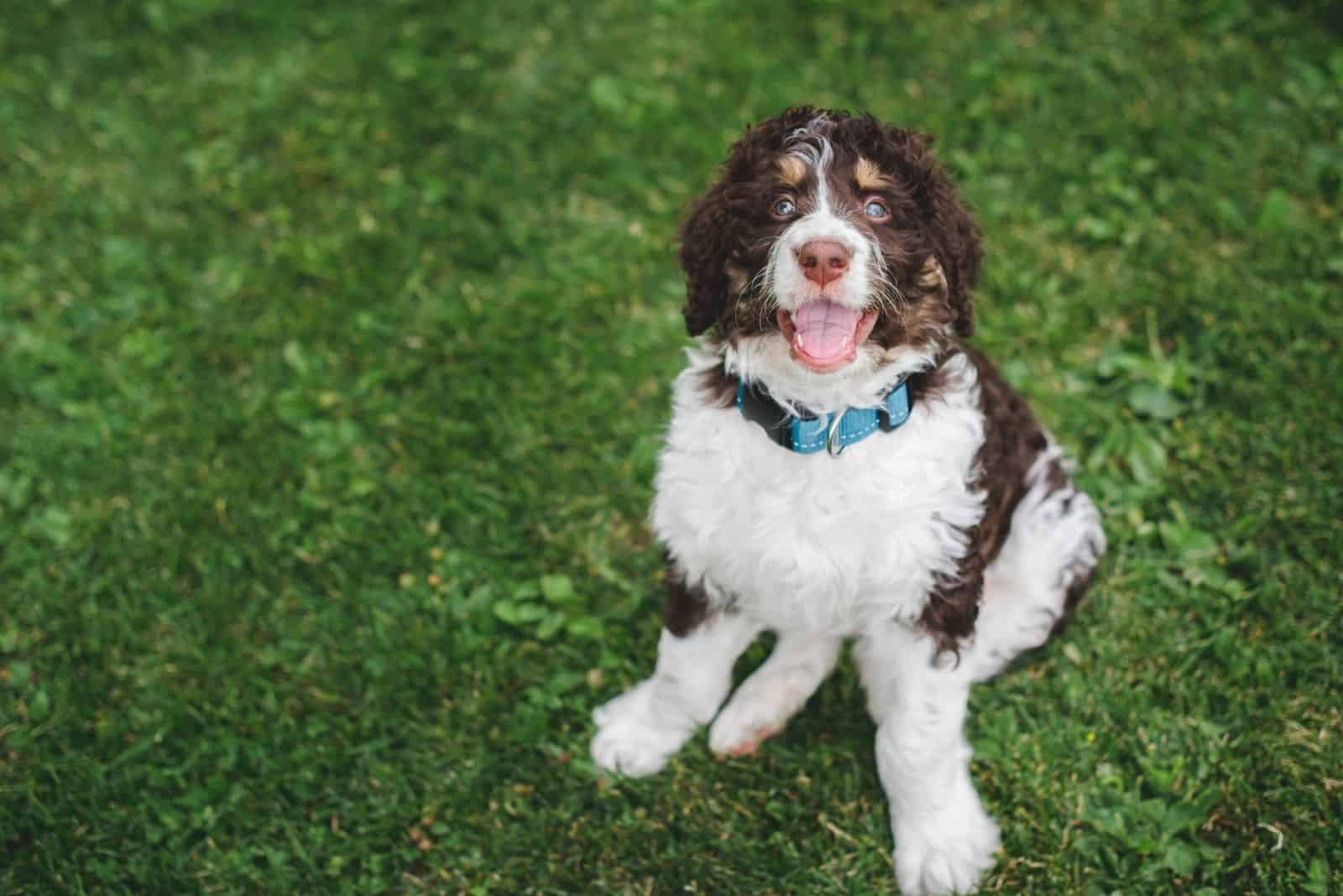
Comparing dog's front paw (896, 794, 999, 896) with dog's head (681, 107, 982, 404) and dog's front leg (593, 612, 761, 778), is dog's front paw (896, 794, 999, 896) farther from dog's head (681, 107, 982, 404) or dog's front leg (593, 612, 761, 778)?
dog's head (681, 107, 982, 404)

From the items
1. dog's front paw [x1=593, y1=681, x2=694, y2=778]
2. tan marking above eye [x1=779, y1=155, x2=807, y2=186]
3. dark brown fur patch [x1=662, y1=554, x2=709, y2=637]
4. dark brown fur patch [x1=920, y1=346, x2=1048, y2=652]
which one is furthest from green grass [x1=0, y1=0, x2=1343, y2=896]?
tan marking above eye [x1=779, y1=155, x2=807, y2=186]

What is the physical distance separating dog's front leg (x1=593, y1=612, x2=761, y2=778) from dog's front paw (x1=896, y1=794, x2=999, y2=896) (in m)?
0.64

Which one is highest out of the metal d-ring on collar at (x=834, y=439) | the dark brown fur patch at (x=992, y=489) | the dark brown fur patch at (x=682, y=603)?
the metal d-ring on collar at (x=834, y=439)

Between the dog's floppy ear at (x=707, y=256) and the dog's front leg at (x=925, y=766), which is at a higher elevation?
the dog's floppy ear at (x=707, y=256)

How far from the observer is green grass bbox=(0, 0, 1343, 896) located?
332 cm

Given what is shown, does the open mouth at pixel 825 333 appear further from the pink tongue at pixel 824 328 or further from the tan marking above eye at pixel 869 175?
the tan marking above eye at pixel 869 175

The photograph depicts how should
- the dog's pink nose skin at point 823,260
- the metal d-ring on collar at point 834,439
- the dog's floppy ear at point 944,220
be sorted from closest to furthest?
the dog's pink nose skin at point 823,260
the dog's floppy ear at point 944,220
the metal d-ring on collar at point 834,439

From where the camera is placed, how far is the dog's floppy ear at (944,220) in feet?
8.43

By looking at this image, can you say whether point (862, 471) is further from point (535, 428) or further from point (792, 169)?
point (535, 428)

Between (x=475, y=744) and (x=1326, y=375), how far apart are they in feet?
10.4

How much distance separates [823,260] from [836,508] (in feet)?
2.17

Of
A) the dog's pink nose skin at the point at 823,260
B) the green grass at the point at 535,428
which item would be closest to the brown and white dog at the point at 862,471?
the dog's pink nose skin at the point at 823,260

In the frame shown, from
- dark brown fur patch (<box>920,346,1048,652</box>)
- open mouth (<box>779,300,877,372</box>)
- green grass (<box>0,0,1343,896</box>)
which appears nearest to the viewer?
open mouth (<box>779,300,877,372</box>)

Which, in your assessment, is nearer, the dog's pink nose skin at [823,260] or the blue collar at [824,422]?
the dog's pink nose skin at [823,260]
